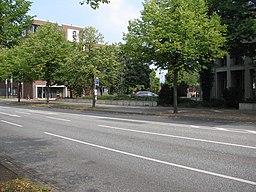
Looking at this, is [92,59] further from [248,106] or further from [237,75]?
[237,75]

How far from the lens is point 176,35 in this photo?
67.9ft

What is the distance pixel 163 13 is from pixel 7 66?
30.4 metres

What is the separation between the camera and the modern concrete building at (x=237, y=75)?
114 ft

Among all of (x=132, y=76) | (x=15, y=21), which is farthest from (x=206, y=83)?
(x=132, y=76)

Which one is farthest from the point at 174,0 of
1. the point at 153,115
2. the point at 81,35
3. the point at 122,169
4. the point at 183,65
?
the point at 122,169

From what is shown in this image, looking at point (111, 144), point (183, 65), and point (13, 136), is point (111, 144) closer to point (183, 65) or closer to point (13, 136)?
point (13, 136)

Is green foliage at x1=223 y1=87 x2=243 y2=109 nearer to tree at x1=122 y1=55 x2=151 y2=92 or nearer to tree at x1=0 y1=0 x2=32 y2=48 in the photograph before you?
tree at x1=0 y1=0 x2=32 y2=48

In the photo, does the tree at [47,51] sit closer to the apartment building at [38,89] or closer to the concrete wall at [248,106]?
the concrete wall at [248,106]

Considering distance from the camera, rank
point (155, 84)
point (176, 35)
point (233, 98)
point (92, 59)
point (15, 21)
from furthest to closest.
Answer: point (155, 84)
point (92, 59)
point (233, 98)
point (176, 35)
point (15, 21)

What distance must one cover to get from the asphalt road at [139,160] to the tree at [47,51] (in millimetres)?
25349

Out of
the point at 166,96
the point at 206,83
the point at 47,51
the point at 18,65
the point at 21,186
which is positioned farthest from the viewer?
the point at 18,65

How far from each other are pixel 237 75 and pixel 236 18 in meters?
14.5

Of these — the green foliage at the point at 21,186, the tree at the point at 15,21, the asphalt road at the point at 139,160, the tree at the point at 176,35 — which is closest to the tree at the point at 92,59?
the tree at the point at 176,35

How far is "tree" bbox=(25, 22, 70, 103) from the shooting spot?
120 feet
